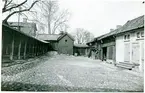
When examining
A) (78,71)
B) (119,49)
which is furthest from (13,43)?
(119,49)

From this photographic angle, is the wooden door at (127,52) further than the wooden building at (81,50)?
No

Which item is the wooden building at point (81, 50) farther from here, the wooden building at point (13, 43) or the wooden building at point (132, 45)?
the wooden building at point (132, 45)

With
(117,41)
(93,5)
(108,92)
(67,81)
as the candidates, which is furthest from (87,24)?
(117,41)

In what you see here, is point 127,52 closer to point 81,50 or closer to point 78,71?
point 78,71

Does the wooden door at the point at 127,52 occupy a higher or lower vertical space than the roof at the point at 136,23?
lower

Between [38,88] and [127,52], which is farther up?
[127,52]

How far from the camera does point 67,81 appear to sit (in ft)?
14.9

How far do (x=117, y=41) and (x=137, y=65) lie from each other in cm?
293

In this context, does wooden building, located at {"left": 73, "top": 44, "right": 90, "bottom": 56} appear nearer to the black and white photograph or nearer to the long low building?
the long low building

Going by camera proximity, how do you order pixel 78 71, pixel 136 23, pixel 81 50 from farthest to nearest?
pixel 81 50 → pixel 136 23 → pixel 78 71

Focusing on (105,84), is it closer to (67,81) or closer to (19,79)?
(67,81)

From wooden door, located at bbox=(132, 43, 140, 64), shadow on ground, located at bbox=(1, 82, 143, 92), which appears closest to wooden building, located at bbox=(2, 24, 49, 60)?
shadow on ground, located at bbox=(1, 82, 143, 92)

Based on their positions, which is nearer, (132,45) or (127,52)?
(132,45)

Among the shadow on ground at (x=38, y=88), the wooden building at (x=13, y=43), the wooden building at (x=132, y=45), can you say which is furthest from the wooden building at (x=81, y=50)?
the shadow on ground at (x=38, y=88)
